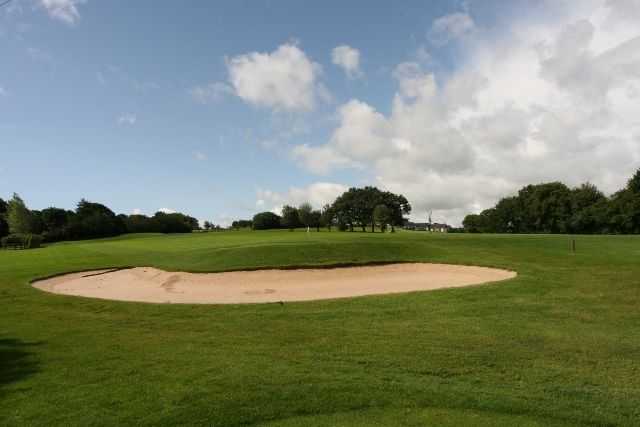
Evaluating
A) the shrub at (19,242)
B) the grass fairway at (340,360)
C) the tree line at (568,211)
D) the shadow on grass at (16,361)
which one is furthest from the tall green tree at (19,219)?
the tree line at (568,211)

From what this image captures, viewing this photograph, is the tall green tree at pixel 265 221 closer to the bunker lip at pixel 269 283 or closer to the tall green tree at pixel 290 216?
the tall green tree at pixel 290 216

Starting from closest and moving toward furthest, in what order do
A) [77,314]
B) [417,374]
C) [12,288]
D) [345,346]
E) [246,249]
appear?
[417,374] < [345,346] < [77,314] < [12,288] < [246,249]

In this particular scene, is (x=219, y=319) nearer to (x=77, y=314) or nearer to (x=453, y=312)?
(x=77, y=314)

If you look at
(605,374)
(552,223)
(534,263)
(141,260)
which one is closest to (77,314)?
(605,374)

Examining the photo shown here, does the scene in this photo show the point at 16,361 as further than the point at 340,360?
Yes

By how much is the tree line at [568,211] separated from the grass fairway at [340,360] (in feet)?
223

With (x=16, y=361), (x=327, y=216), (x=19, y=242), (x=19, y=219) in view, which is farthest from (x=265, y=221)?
(x=16, y=361)

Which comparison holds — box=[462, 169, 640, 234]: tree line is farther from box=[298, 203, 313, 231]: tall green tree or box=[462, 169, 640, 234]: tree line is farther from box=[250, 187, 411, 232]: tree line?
box=[298, 203, 313, 231]: tall green tree

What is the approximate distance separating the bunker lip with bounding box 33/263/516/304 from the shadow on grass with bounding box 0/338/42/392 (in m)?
5.85

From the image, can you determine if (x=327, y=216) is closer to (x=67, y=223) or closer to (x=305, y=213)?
(x=305, y=213)

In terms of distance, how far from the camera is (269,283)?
18.0 metres

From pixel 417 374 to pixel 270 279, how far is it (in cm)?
1281

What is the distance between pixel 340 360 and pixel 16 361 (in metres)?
5.82

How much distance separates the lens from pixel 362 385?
5.93 m
